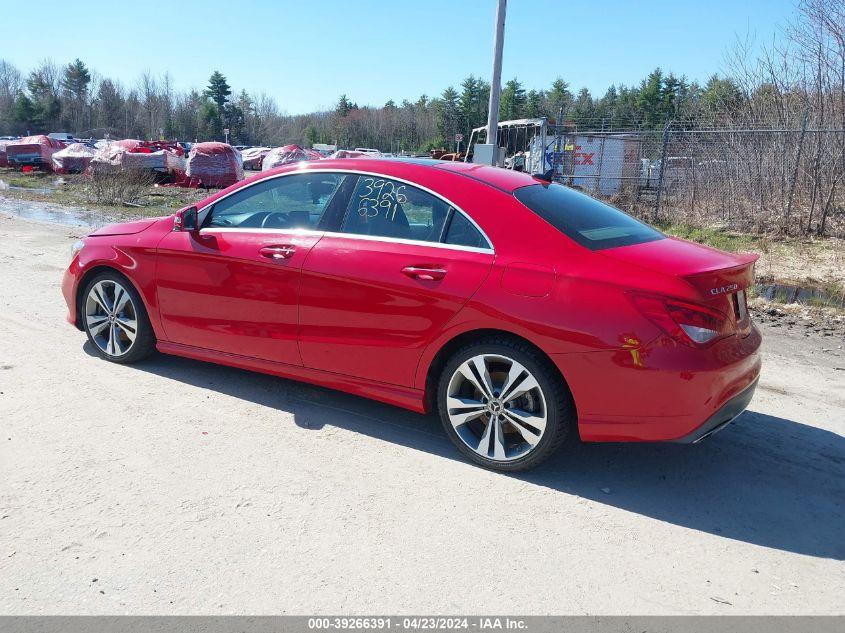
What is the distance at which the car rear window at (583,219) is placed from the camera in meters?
3.77

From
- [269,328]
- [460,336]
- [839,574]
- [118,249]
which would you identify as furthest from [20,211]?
[839,574]

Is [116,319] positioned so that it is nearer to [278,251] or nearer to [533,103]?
[278,251]

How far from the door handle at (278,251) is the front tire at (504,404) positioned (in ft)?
4.20

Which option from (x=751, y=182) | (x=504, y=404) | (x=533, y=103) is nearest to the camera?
(x=504, y=404)

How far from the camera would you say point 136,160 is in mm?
25719

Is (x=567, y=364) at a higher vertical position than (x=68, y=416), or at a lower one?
higher

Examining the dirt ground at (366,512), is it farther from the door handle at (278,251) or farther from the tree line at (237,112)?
the tree line at (237,112)

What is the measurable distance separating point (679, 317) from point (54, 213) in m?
18.0

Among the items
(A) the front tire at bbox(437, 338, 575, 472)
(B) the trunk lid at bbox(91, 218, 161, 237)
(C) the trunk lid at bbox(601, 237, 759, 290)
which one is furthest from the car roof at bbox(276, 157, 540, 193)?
(B) the trunk lid at bbox(91, 218, 161, 237)

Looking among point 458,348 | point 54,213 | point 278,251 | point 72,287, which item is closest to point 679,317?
point 458,348

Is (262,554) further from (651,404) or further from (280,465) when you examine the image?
(651,404)

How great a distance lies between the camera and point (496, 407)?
375cm

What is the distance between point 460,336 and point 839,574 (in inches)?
81.2

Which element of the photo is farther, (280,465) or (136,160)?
(136,160)
